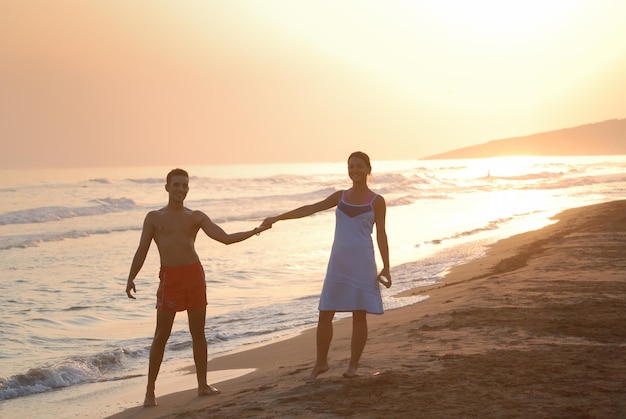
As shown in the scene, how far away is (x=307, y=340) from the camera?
9.72 metres

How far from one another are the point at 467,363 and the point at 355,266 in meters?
1.21

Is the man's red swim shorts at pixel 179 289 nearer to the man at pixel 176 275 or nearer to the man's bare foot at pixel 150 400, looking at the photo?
the man at pixel 176 275

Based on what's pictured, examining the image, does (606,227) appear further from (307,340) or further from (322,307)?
(322,307)

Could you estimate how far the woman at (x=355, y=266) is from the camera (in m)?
6.28

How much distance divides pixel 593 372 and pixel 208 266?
13.6 meters

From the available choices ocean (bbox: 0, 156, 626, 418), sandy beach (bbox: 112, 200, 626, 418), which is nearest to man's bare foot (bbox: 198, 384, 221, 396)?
sandy beach (bbox: 112, 200, 626, 418)

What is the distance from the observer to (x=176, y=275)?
21.7 feet

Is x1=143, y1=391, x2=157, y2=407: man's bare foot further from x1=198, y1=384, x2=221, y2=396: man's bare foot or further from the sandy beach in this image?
Result: x1=198, y1=384, x2=221, y2=396: man's bare foot

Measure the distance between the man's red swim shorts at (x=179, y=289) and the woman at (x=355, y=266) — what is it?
103cm

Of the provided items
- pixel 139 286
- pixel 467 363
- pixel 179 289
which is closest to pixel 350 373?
pixel 467 363

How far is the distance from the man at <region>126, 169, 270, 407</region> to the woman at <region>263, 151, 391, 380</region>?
981 millimetres

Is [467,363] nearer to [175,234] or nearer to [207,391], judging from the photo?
[207,391]

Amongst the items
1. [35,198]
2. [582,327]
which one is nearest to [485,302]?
[582,327]

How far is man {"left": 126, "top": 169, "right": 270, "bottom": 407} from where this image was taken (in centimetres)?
662
